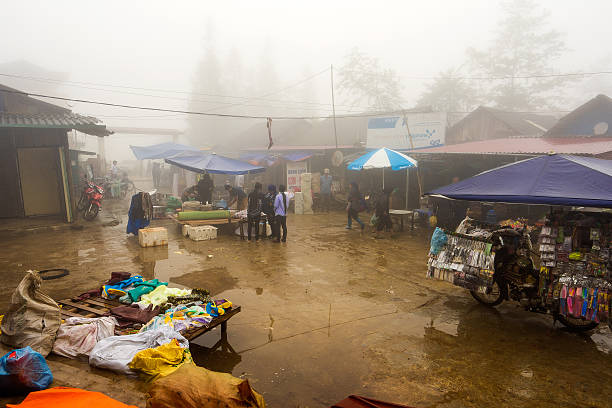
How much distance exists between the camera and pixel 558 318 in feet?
17.3

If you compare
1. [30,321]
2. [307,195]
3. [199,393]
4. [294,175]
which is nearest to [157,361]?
[199,393]

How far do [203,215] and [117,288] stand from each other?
19.8 feet

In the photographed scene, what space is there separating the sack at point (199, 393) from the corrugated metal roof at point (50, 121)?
10823mm

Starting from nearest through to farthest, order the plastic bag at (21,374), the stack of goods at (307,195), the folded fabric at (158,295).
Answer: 1. the plastic bag at (21,374)
2. the folded fabric at (158,295)
3. the stack of goods at (307,195)

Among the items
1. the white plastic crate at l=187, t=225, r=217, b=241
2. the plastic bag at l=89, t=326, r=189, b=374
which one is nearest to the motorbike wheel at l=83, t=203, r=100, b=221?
the white plastic crate at l=187, t=225, r=217, b=241

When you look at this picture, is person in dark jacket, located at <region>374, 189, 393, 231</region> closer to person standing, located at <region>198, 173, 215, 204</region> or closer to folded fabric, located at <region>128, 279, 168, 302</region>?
person standing, located at <region>198, 173, 215, 204</region>

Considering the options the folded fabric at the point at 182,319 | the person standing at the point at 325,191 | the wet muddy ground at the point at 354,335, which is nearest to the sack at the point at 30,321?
the wet muddy ground at the point at 354,335

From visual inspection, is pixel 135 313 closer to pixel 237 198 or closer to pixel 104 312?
pixel 104 312

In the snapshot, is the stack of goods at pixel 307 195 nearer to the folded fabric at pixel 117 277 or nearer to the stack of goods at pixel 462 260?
the stack of goods at pixel 462 260

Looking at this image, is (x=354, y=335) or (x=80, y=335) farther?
(x=354, y=335)

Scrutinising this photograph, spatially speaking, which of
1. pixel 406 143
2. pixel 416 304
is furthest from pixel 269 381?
pixel 406 143

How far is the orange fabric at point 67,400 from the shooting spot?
2955 millimetres

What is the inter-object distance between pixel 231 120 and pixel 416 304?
163 ft

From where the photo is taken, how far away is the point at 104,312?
4.98 meters
